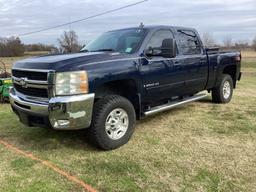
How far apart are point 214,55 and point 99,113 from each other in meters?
3.77

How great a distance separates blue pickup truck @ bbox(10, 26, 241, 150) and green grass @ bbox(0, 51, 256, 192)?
400 mm

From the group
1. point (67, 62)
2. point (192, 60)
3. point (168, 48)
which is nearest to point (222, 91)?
point (192, 60)

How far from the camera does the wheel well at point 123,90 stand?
16.6 feet

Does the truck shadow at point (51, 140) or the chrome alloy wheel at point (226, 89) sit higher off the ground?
the chrome alloy wheel at point (226, 89)

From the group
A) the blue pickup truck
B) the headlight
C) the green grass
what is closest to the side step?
the blue pickup truck

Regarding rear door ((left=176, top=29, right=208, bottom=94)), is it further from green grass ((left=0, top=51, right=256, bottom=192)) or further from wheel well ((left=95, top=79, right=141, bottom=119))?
wheel well ((left=95, top=79, right=141, bottom=119))

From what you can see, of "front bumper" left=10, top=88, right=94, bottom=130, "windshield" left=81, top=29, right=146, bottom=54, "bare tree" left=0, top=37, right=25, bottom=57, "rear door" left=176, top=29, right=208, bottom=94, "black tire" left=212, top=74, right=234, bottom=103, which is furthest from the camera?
"bare tree" left=0, top=37, right=25, bottom=57

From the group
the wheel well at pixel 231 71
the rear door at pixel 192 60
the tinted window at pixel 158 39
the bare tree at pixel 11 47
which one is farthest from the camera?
the bare tree at pixel 11 47

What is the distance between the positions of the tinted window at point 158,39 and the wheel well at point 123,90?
77 cm

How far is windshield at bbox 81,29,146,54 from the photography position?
5.66 meters

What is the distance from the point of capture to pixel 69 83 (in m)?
4.42

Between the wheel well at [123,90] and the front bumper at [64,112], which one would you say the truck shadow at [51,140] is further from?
the wheel well at [123,90]

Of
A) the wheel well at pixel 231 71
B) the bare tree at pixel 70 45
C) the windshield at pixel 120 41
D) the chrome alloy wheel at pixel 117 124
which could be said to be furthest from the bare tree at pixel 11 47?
the chrome alloy wheel at pixel 117 124

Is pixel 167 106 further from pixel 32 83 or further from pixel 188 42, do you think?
pixel 32 83
